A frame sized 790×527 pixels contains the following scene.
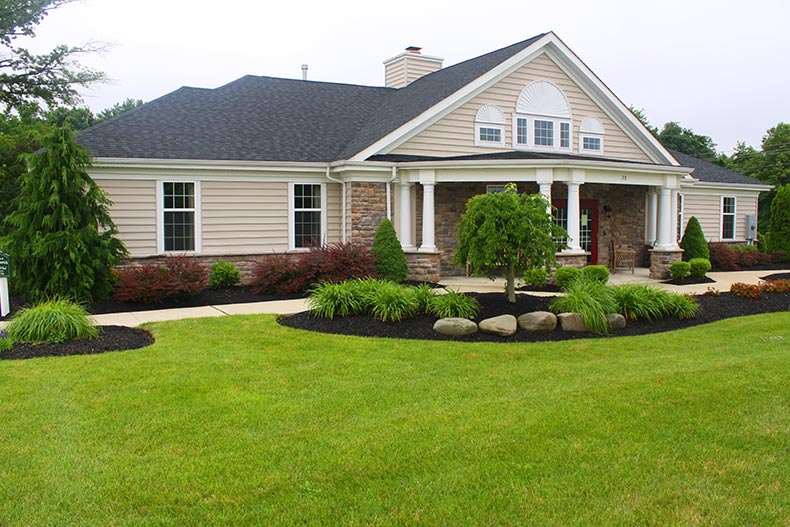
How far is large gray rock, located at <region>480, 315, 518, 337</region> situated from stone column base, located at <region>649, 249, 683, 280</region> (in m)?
10.4

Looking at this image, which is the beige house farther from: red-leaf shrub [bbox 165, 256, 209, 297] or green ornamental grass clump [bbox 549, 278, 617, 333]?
green ornamental grass clump [bbox 549, 278, 617, 333]

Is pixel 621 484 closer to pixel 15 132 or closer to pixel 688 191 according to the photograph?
pixel 688 191

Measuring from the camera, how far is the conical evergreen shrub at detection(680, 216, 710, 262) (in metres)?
20.3

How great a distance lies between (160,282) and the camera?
43.6ft

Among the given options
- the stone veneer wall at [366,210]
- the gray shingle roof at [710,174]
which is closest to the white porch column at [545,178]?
the stone veneer wall at [366,210]

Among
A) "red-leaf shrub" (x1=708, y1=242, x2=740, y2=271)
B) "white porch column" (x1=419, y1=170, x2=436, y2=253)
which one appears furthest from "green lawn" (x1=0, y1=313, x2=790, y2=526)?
"red-leaf shrub" (x1=708, y1=242, x2=740, y2=271)

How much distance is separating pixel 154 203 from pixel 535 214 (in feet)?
30.7

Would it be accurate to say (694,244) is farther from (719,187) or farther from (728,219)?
(728,219)

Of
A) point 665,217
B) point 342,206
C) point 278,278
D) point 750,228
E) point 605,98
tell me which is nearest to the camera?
point 278,278

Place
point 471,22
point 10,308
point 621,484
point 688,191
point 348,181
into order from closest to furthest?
point 621,484, point 10,308, point 348,181, point 471,22, point 688,191

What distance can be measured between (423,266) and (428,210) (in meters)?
1.42

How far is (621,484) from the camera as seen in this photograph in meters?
4.58

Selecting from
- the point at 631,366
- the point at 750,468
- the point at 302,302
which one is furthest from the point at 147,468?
the point at 302,302

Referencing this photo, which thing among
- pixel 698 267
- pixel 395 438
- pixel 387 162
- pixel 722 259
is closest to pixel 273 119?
pixel 387 162
